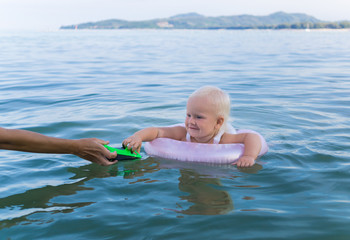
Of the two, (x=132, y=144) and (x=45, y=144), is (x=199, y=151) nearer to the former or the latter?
(x=132, y=144)

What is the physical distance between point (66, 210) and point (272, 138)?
3.10 metres

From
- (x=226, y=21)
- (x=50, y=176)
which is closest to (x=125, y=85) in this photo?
(x=50, y=176)

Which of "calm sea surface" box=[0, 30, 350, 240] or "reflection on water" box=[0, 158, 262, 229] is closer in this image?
"calm sea surface" box=[0, 30, 350, 240]

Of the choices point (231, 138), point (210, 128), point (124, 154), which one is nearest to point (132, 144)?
point (124, 154)

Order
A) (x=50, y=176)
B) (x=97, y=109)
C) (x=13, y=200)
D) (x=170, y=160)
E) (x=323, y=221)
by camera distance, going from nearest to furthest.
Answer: (x=323, y=221), (x=13, y=200), (x=50, y=176), (x=170, y=160), (x=97, y=109)

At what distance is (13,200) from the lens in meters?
3.31

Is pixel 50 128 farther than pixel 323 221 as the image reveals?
Yes

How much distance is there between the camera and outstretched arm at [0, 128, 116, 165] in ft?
10.9

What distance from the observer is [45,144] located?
137 inches

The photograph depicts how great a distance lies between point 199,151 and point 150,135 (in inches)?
23.7

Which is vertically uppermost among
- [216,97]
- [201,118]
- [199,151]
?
[216,97]

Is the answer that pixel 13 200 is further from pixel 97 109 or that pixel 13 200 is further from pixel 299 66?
pixel 299 66

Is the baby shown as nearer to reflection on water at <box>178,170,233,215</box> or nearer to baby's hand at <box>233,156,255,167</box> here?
baby's hand at <box>233,156,255,167</box>

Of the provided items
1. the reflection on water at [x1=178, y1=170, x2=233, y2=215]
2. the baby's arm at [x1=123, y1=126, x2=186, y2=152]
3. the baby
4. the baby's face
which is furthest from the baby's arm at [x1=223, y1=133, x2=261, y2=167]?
the baby's arm at [x1=123, y1=126, x2=186, y2=152]
